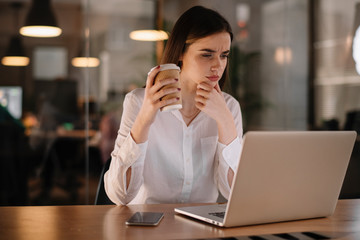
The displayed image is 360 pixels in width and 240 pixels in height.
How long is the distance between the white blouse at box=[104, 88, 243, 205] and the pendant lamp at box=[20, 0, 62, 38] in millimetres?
2560

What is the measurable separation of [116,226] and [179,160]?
66 centimetres

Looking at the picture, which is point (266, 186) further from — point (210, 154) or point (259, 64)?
point (259, 64)

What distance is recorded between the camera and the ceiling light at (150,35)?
14.4 ft

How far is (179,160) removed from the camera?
1.84 meters

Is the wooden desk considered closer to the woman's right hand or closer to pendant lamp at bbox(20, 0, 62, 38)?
the woman's right hand

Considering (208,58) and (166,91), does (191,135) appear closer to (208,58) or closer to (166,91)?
(208,58)

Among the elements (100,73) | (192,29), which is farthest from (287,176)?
(100,73)

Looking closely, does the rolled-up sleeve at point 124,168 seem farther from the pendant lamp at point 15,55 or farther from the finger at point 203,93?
the pendant lamp at point 15,55

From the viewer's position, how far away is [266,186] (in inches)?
47.1

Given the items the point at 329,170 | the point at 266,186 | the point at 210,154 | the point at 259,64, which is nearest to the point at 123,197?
the point at 210,154

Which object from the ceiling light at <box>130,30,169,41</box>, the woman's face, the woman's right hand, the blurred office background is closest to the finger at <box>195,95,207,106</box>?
the woman's face

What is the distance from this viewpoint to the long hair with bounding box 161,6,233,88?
1.84m

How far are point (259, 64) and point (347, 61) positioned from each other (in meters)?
0.91

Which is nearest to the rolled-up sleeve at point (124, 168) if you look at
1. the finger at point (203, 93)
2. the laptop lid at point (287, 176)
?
the finger at point (203, 93)
